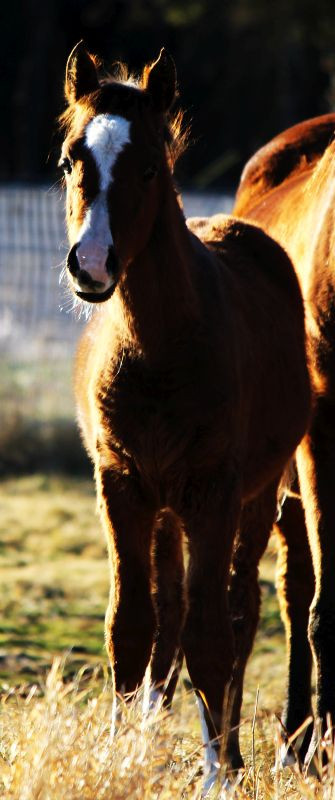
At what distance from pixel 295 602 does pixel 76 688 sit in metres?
2.08

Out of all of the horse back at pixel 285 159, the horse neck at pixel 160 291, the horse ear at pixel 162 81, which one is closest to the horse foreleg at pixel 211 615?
the horse neck at pixel 160 291

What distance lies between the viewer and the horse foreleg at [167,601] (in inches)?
187

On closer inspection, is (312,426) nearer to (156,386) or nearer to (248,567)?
(248,567)

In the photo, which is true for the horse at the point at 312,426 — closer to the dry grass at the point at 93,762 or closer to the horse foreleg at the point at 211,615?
the horse foreleg at the point at 211,615

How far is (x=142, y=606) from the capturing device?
418 cm

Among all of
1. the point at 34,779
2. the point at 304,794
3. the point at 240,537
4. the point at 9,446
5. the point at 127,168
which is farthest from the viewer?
the point at 9,446

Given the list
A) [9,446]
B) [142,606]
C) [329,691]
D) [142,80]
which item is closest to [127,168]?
[142,80]

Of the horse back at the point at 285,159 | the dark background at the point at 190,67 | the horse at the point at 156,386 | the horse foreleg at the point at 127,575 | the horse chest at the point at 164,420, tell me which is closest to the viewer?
the horse at the point at 156,386

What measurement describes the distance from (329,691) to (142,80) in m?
2.17

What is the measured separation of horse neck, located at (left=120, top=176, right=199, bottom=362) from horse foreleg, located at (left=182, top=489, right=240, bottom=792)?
479 millimetres

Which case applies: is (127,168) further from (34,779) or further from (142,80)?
(34,779)

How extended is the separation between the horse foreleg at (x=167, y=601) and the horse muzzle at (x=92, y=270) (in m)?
1.30

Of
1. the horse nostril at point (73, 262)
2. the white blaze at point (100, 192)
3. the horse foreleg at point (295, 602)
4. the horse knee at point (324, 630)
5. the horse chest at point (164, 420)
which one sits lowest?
the horse foreleg at point (295, 602)

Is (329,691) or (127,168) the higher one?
(127,168)
